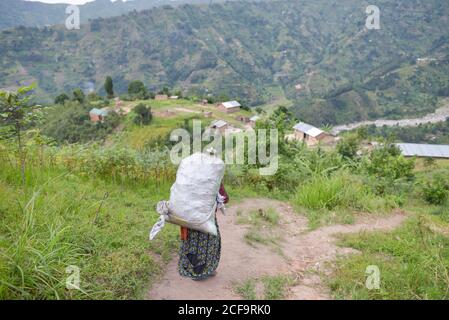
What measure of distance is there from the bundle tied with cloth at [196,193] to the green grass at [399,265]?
5.48 ft

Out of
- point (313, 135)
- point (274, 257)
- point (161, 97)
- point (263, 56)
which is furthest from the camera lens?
point (263, 56)

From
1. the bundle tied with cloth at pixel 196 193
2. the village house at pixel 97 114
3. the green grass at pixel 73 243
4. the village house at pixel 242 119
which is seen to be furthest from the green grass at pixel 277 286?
the village house at pixel 242 119

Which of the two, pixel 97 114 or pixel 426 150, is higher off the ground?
pixel 97 114

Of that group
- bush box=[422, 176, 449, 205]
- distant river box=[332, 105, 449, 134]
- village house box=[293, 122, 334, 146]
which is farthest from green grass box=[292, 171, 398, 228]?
distant river box=[332, 105, 449, 134]

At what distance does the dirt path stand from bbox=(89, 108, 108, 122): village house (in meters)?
34.8

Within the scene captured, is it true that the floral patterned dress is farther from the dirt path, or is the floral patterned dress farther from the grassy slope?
the grassy slope

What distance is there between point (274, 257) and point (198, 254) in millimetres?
1346

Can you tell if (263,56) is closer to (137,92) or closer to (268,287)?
(137,92)

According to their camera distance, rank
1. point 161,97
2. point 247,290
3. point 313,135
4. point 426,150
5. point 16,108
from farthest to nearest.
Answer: point 161,97, point 426,150, point 313,135, point 16,108, point 247,290

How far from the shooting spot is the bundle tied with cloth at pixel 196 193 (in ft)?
11.0

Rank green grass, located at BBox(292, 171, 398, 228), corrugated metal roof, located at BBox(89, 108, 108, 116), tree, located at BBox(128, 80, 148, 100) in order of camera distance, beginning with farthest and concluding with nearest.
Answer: tree, located at BBox(128, 80, 148, 100), corrugated metal roof, located at BBox(89, 108, 108, 116), green grass, located at BBox(292, 171, 398, 228)

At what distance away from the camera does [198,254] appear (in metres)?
3.75

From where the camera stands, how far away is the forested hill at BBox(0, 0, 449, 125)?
276ft

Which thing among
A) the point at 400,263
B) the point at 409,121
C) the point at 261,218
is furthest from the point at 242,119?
the point at 409,121
